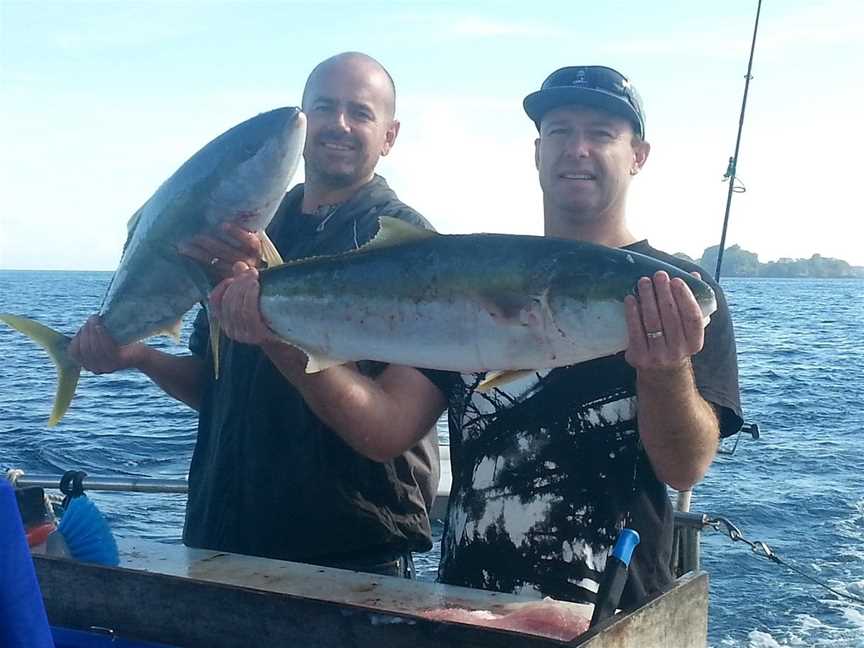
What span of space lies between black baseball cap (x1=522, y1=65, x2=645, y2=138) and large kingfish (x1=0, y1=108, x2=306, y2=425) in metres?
0.91

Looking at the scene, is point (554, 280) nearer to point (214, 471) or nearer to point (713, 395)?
point (713, 395)

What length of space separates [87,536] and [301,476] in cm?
92

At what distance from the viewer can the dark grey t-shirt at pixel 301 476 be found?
3807 mm

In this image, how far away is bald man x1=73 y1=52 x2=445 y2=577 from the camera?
12.5ft

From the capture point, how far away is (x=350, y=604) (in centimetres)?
256

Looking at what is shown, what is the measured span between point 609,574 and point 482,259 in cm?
102

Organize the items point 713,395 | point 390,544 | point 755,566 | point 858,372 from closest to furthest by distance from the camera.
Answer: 1. point 713,395
2. point 390,544
3. point 755,566
4. point 858,372

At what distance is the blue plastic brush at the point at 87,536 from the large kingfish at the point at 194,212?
2.91 ft

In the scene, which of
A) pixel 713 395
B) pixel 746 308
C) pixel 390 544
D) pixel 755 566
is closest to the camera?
pixel 713 395

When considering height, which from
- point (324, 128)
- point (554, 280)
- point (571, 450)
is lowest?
point (571, 450)

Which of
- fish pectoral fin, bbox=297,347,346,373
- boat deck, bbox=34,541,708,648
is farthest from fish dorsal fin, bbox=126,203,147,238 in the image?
boat deck, bbox=34,541,708,648

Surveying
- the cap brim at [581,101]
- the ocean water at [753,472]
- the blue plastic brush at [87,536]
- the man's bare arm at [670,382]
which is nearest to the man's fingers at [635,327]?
the man's bare arm at [670,382]

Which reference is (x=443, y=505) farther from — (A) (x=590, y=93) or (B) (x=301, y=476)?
(A) (x=590, y=93)

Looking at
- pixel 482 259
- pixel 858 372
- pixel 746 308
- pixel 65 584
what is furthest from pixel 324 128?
pixel 746 308
